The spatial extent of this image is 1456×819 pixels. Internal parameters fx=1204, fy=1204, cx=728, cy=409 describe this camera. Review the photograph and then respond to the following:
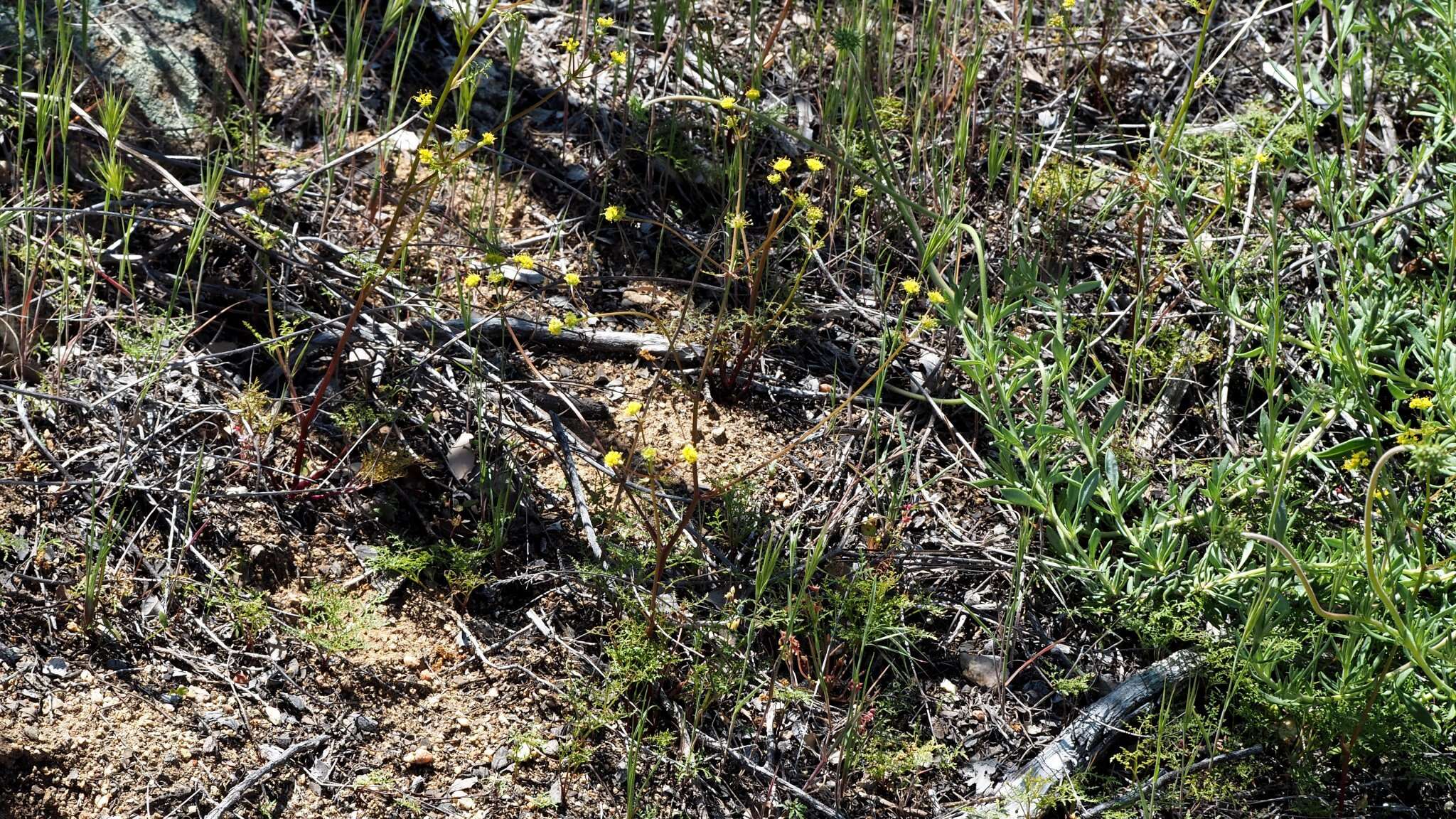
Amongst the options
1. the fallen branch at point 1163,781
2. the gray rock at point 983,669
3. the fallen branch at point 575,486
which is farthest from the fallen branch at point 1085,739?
the fallen branch at point 575,486

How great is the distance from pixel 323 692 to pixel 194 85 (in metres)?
1.97

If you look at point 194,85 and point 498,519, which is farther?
point 194,85

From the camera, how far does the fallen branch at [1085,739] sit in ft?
8.48

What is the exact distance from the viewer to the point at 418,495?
9.72ft

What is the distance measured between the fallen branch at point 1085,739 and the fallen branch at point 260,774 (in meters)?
1.44

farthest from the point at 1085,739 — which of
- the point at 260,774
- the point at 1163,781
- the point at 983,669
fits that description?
the point at 260,774

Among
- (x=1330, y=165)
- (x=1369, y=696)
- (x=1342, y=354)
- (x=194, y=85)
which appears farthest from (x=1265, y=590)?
(x=194, y=85)

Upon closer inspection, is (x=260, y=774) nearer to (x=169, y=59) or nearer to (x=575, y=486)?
(x=575, y=486)

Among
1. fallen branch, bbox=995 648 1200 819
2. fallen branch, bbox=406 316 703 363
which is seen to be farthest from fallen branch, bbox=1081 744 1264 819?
fallen branch, bbox=406 316 703 363

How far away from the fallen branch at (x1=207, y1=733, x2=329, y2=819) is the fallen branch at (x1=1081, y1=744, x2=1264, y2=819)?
5.35ft

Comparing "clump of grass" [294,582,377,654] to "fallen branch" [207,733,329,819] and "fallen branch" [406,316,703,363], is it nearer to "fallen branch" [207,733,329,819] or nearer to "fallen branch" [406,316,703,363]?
"fallen branch" [207,733,329,819]

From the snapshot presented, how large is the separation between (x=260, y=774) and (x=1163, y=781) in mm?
1913

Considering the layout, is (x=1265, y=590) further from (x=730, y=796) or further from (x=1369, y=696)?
(x=730, y=796)

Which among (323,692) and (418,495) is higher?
(418,495)
